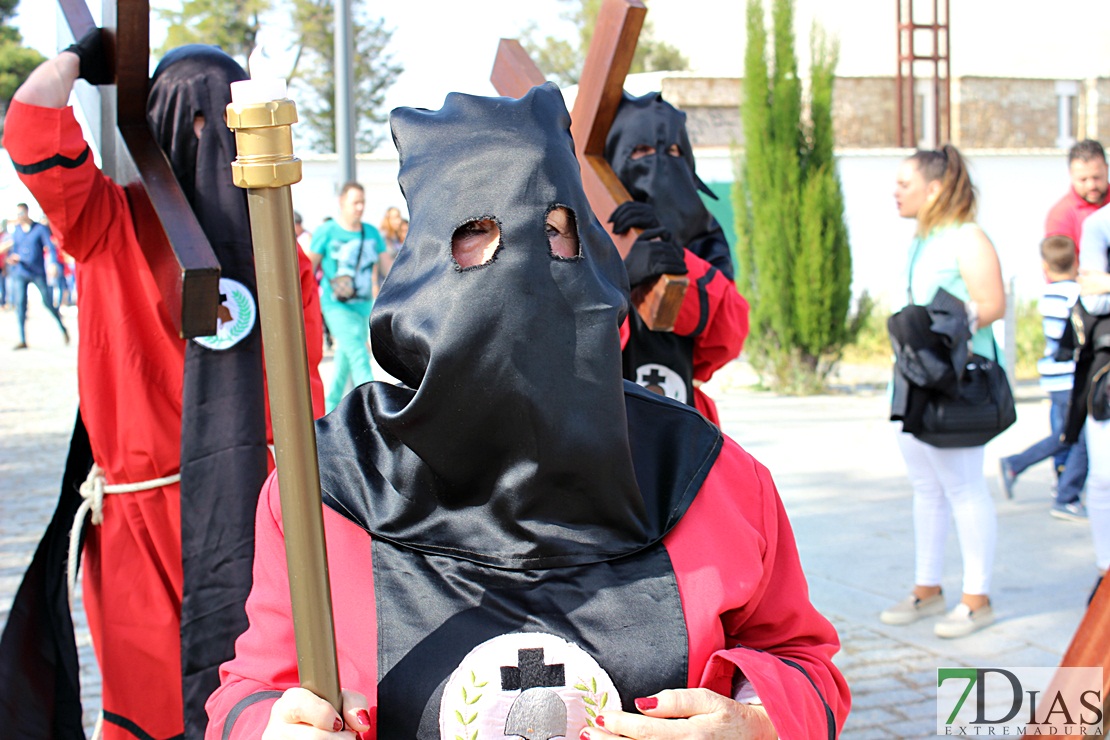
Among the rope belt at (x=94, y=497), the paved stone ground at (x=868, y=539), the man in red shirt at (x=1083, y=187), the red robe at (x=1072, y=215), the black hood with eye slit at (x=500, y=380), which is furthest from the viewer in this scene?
the red robe at (x=1072, y=215)

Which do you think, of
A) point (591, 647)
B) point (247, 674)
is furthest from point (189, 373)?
point (591, 647)

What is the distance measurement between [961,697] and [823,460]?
442 cm

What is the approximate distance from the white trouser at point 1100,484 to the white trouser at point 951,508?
1.44ft

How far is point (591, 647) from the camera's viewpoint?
5.32ft

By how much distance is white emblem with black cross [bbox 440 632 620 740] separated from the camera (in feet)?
5.18

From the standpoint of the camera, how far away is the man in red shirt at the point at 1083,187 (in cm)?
666

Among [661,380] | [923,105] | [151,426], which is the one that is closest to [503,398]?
[151,426]

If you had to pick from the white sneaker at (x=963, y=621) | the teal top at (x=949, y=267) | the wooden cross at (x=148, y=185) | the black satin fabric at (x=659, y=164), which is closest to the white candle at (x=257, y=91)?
the wooden cross at (x=148, y=185)

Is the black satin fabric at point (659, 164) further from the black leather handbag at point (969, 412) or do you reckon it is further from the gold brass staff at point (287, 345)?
the gold brass staff at point (287, 345)

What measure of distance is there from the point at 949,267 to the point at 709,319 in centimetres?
168

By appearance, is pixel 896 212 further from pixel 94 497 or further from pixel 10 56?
pixel 10 56

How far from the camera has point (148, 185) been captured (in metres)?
2.82

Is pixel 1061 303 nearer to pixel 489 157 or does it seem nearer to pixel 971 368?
pixel 971 368

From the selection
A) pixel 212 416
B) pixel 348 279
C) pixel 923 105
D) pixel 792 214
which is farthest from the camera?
pixel 923 105
